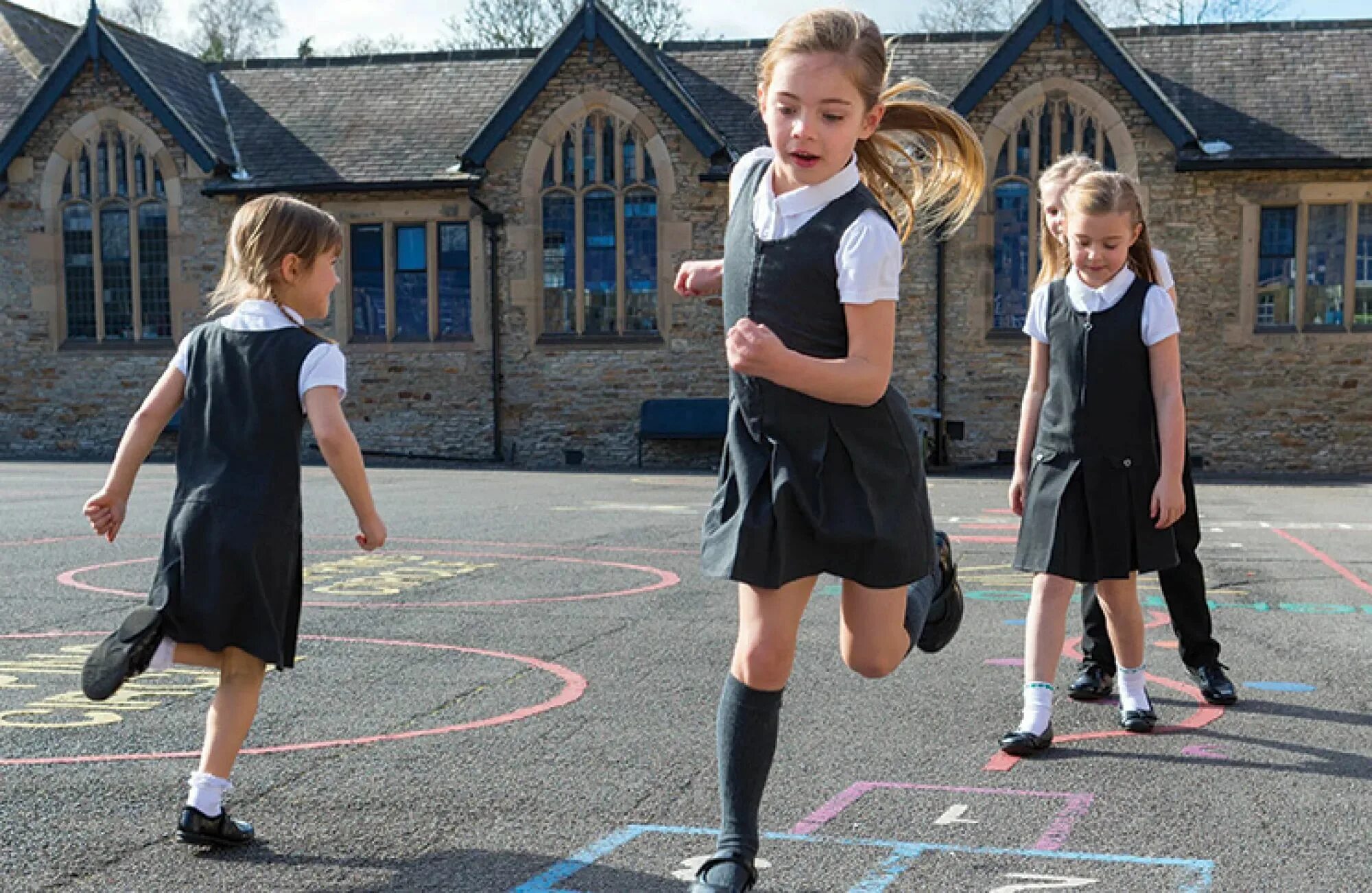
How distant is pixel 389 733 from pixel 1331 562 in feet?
24.6

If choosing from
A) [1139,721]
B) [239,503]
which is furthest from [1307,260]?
[239,503]

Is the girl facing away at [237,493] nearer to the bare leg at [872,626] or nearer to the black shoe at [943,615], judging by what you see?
the bare leg at [872,626]

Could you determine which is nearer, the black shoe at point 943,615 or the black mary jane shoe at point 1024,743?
the black shoe at point 943,615

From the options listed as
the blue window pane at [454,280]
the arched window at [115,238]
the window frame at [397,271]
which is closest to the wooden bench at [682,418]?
the window frame at [397,271]

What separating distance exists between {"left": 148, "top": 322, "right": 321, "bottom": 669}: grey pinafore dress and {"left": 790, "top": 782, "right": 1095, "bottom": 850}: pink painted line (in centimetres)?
137

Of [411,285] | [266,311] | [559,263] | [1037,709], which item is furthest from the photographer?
[411,285]

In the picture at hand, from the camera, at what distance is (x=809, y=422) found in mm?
3455

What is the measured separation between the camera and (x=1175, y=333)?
17.2ft

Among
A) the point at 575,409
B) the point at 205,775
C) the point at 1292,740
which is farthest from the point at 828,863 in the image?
the point at 575,409

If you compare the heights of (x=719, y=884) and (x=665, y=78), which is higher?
(x=665, y=78)

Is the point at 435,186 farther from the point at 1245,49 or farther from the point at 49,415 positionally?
the point at 1245,49

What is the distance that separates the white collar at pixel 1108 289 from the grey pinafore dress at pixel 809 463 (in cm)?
201

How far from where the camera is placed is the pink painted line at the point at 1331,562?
9.39 meters

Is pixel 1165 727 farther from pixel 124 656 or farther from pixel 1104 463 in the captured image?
pixel 124 656
